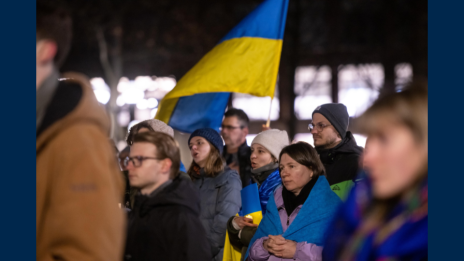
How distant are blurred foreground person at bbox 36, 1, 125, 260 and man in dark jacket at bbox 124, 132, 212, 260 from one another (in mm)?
804

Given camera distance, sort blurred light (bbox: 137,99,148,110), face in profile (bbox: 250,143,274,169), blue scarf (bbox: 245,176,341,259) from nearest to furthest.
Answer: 1. blue scarf (bbox: 245,176,341,259)
2. face in profile (bbox: 250,143,274,169)
3. blurred light (bbox: 137,99,148,110)

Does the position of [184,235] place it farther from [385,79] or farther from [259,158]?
[385,79]

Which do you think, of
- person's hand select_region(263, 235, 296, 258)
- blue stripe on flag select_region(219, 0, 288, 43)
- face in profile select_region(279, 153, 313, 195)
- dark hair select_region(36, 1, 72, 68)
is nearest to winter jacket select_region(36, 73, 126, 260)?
dark hair select_region(36, 1, 72, 68)

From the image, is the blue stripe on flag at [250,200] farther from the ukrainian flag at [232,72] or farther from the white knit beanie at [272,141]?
the ukrainian flag at [232,72]

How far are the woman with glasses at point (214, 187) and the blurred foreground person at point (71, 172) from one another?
2610 millimetres

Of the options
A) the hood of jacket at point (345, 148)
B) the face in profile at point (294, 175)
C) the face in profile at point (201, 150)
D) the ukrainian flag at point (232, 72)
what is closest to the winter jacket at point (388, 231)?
the face in profile at point (294, 175)

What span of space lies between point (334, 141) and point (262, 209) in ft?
2.69

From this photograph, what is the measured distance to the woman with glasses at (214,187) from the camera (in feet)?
12.6

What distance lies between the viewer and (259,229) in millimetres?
3268

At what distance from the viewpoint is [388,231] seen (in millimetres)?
1293

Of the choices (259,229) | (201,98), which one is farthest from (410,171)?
(201,98)

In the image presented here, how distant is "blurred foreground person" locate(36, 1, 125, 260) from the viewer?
1.18 m

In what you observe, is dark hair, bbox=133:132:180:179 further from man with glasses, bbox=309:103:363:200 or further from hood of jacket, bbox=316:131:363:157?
hood of jacket, bbox=316:131:363:157

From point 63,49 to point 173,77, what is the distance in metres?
19.6
